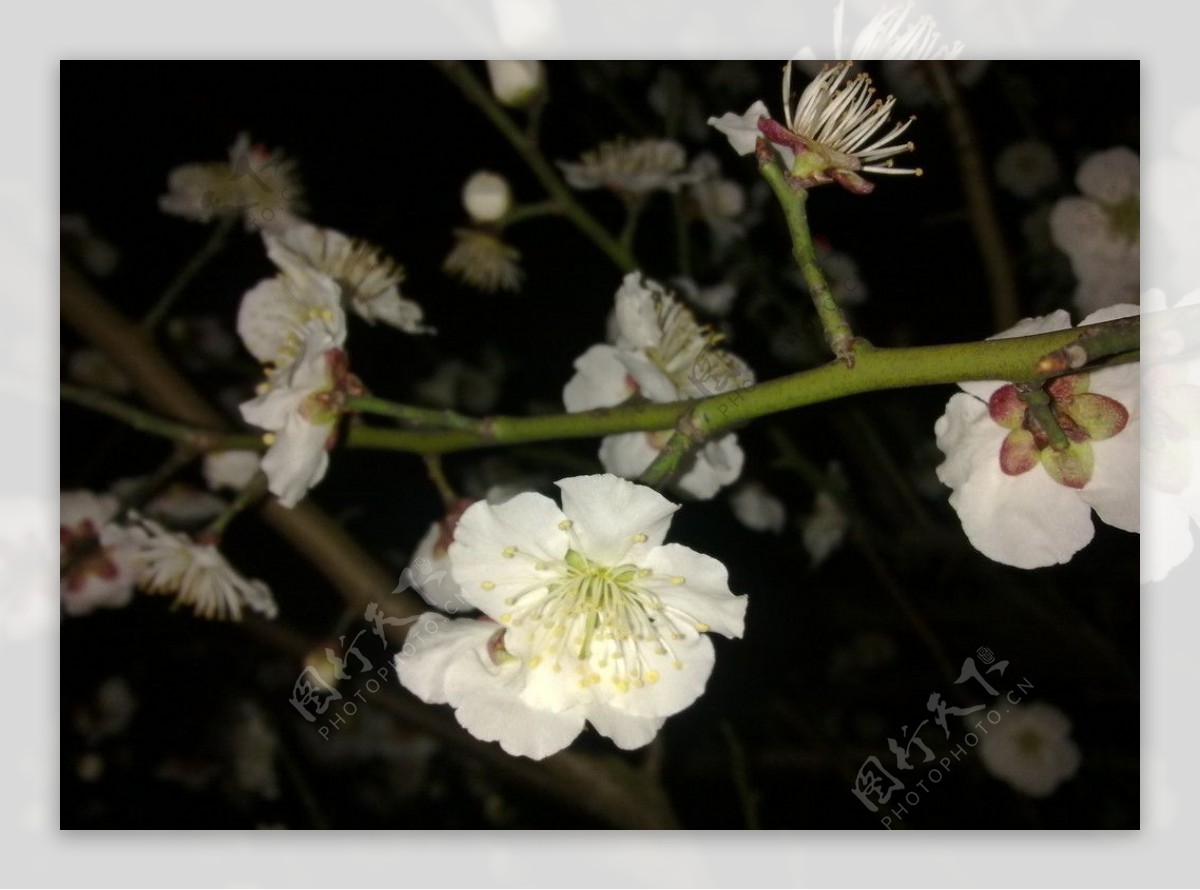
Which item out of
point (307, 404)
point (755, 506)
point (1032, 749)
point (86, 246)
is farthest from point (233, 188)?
point (1032, 749)

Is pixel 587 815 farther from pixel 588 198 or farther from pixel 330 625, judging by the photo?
pixel 588 198

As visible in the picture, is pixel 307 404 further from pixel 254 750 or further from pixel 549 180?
pixel 254 750

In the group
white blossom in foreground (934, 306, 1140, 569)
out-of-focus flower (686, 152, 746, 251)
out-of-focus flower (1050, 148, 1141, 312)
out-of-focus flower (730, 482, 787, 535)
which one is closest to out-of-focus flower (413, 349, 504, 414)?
out-of-focus flower (686, 152, 746, 251)

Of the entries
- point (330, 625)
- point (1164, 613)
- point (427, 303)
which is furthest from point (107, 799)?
point (1164, 613)

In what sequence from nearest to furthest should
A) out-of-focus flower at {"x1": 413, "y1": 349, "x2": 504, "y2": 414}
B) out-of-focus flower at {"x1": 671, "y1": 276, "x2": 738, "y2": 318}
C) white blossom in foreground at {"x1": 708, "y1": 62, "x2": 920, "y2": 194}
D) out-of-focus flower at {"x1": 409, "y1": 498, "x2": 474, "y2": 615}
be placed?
white blossom in foreground at {"x1": 708, "y1": 62, "x2": 920, "y2": 194}
out-of-focus flower at {"x1": 409, "y1": 498, "x2": 474, "y2": 615}
out-of-focus flower at {"x1": 671, "y1": 276, "x2": 738, "y2": 318}
out-of-focus flower at {"x1": 413, "y1": 349, "x2": 504, "y2": 414}

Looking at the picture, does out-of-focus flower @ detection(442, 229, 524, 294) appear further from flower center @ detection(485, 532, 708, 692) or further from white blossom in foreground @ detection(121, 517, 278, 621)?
flower center @ detection(485, 532, 708, 692)

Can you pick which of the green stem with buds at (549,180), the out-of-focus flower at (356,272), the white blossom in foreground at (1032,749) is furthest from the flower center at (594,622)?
the white blossom in foreground at (1032,749)

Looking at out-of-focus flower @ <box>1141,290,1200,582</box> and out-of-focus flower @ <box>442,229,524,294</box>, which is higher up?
out-of-focus flower @ <box>442,229,524,294</box>
